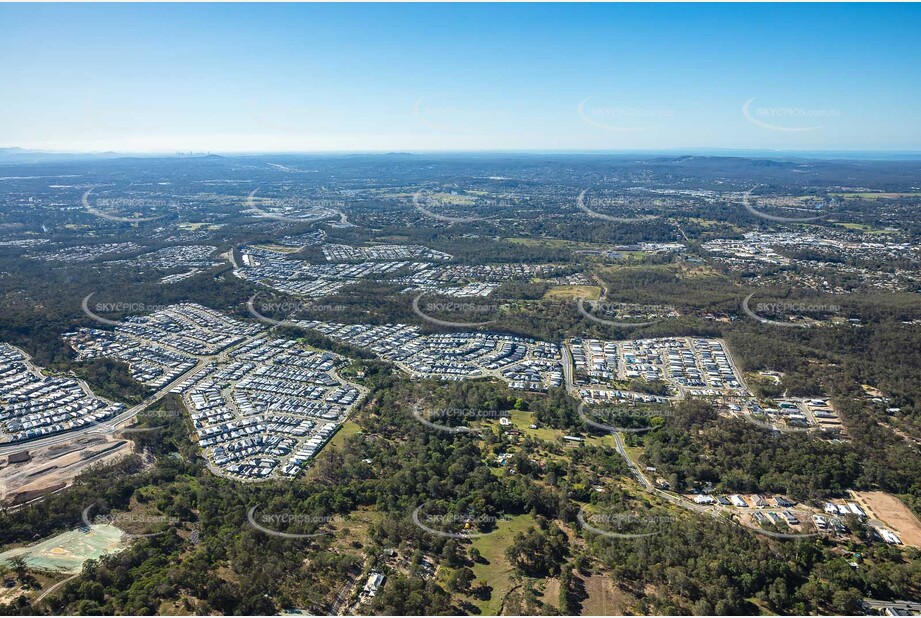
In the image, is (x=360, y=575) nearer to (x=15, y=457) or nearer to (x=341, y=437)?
(x=341, y=437)

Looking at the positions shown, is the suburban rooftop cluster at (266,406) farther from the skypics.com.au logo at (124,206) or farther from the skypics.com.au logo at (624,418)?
the skypics.com.au logo at (124,206)

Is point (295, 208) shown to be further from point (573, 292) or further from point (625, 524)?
point (625, 524)

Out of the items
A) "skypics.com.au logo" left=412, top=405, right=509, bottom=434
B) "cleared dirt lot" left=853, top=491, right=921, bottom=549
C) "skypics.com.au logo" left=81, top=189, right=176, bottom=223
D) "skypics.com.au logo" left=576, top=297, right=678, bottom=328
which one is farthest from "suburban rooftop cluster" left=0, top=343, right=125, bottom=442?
"skypics.com.au logo" left=81, top=189, right=176, bottom=223

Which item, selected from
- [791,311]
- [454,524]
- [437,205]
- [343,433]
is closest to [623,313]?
[791,311]

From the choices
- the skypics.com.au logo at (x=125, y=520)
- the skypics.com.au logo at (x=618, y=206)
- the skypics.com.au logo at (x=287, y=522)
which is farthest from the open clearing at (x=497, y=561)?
the skypics.com.au logo at (x=618, y=206)

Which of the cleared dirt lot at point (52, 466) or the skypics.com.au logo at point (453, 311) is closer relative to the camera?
the cleared dirt lot at point (52, 466)

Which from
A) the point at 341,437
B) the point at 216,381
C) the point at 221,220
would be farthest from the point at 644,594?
the point at 221,220

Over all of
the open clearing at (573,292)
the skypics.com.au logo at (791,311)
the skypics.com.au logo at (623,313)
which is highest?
the skypics.com.au logo at (791,311)
